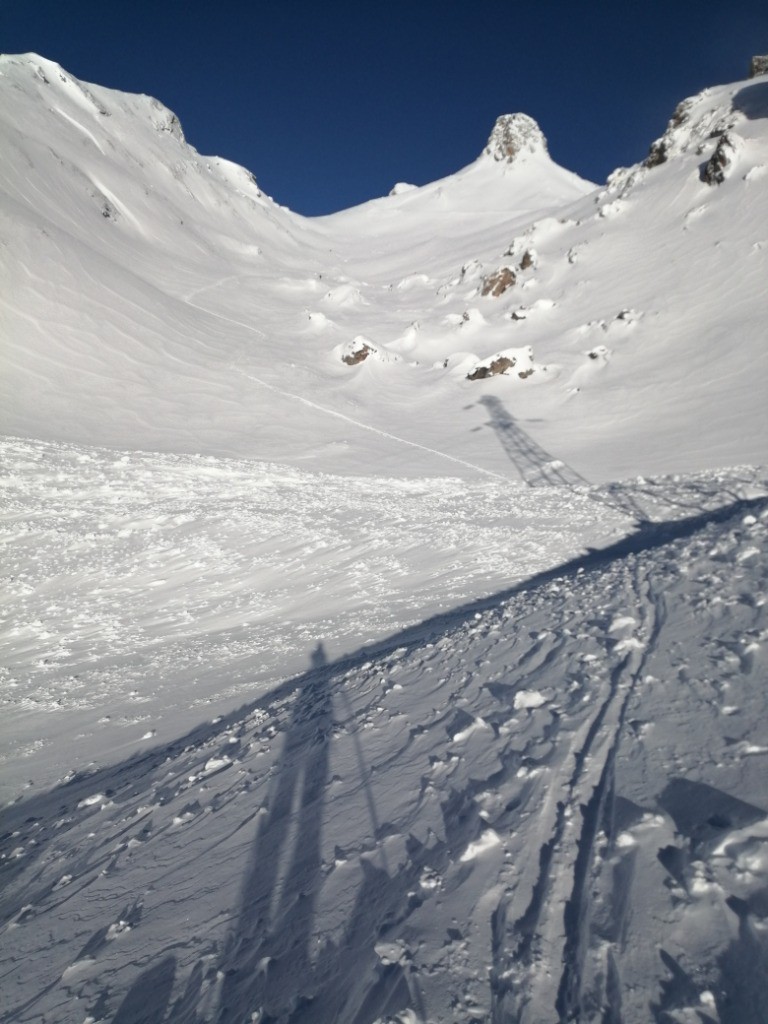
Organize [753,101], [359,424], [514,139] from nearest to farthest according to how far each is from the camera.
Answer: [359,424]
[753,101]
[514,139]

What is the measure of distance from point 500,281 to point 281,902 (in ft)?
116

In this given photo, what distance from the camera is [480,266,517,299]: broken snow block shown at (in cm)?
3325

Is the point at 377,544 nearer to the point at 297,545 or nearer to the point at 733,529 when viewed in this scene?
the point at 297,545

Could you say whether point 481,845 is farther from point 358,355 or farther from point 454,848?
point 358,355

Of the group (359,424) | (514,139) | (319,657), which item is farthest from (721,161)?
(514,139)

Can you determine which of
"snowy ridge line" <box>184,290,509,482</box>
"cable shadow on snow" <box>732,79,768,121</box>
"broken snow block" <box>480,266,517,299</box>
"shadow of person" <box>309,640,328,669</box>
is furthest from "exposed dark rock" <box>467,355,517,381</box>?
"cable shadow on snow" <box>732,79,768,121</box>

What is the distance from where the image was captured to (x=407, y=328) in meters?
32.2

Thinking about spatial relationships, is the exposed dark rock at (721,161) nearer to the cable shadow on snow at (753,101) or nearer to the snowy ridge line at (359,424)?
the cable shadow on snow at (753,101)

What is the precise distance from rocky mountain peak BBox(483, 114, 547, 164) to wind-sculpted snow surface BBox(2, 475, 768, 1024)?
9495 centimetres

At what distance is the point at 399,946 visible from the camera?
8.11ft

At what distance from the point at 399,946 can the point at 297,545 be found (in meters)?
8.61

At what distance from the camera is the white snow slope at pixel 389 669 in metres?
2.44

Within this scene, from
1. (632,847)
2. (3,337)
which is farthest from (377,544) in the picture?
(3,337)

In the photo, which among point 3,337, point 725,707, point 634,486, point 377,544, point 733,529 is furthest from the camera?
point 3,337
